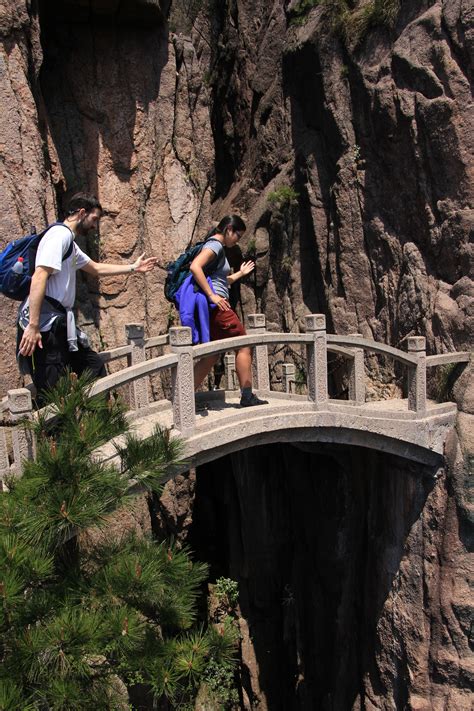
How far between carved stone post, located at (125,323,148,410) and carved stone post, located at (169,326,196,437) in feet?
3.82

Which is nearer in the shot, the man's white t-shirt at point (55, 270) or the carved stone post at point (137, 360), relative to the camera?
the man's white t-shirt at point (55, 270)

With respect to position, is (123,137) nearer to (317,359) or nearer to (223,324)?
(223,324)

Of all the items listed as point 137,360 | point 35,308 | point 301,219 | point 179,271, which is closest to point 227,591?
point 137,360

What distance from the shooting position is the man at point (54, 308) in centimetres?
405

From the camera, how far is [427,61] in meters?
7.55

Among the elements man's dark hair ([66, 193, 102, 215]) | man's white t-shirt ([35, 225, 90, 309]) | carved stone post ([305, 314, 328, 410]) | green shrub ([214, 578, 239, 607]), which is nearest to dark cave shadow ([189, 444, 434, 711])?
green shrub ([214, 578, 239, 607])

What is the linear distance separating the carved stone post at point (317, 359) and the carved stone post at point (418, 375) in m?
1.13

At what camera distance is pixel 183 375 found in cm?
531

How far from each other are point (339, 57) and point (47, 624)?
8604 mm

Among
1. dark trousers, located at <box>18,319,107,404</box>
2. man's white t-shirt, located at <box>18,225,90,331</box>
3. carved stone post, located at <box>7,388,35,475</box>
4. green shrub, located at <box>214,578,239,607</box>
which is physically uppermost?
man's white t-shirt, located at <box>18,225,90,331</box>

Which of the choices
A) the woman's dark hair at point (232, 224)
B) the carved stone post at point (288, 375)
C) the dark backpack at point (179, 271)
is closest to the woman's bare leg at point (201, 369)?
the dark backpack at point (179, 271)

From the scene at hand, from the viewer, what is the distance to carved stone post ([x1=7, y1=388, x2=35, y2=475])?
3.84m

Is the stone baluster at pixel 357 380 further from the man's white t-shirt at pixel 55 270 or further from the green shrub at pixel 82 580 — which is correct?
the man's white t-shirt at pixel 55 270

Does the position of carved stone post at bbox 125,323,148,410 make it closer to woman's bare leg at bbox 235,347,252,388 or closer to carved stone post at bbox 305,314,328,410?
woman's bare leg at bbox 235,347,252,388
